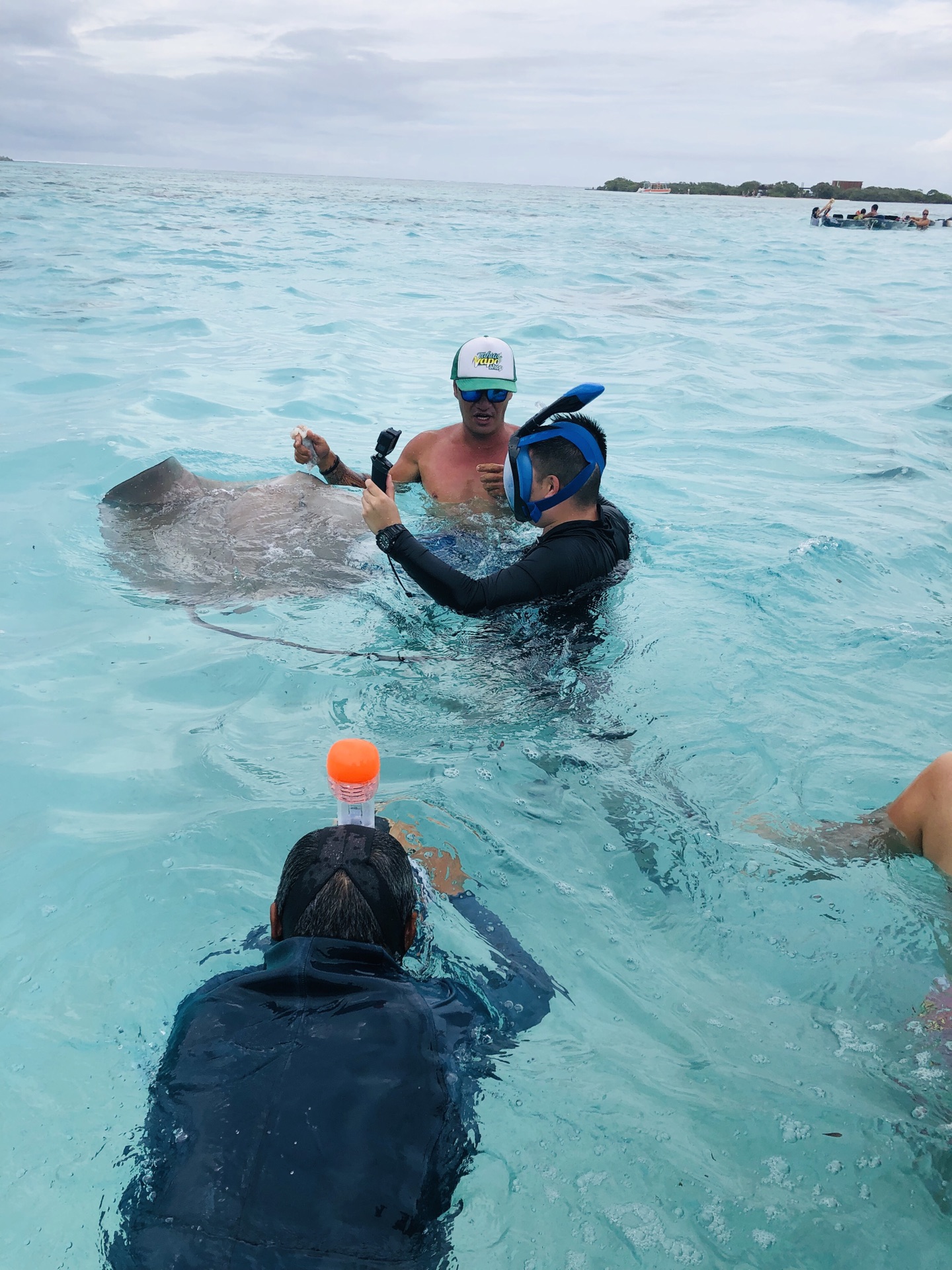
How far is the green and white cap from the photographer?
532cm

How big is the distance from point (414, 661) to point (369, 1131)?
112 inches

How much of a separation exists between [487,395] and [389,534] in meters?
2.16

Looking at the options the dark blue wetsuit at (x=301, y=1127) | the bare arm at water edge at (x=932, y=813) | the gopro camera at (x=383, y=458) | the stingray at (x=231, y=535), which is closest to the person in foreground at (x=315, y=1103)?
the dark blue wetsuit at (x=301, y=1127)

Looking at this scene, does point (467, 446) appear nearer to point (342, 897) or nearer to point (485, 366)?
point (485, 366)

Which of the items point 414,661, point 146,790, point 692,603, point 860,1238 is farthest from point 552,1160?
point 692,603

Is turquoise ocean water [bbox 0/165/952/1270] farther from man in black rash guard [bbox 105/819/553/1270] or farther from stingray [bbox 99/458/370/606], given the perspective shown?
man in black rash guard [bbox 105/819/553/1270]

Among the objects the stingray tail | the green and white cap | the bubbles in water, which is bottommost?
the bubbles in water

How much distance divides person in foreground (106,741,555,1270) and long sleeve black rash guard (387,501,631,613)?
1735 mm

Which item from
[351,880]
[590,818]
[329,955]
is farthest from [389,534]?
[329,955]

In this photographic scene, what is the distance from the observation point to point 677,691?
4480 mm

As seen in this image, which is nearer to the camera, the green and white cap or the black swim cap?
the black swim cap

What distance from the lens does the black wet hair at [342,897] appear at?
72.9 inches

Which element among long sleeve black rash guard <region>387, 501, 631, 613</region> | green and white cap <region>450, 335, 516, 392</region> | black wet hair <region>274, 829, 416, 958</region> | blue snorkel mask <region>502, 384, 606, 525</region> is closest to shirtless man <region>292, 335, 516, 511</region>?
green and white cap <region>450, 335, 516, 392</region>

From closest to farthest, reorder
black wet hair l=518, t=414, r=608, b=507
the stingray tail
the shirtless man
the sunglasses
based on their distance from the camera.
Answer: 1. black wet hair l=518, t=414, r=608, b=507
2. the stingray tail
3. the shirtless man
4. the sunglasses
